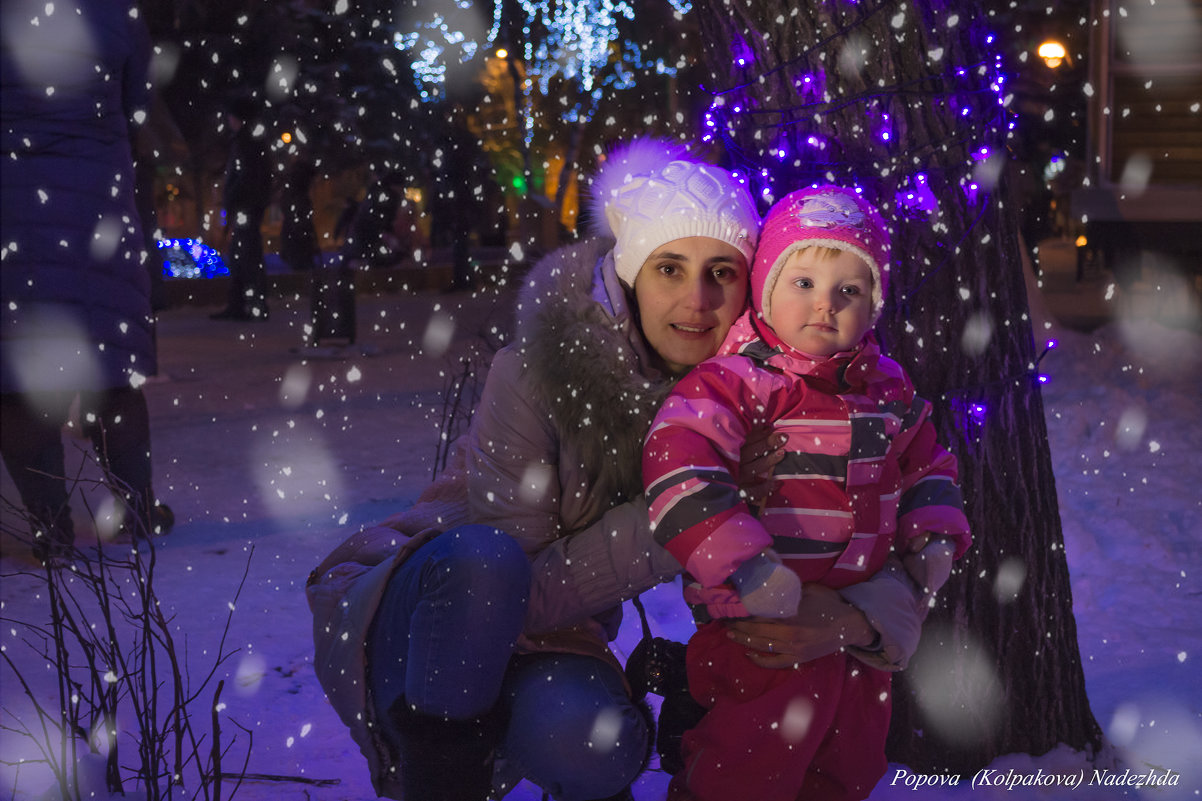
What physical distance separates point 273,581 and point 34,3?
7.80 feet

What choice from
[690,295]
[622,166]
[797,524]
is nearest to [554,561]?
[797,524]

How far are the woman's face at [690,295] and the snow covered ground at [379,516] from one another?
1.28 meters

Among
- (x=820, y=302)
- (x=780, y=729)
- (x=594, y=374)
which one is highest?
(x=820, y=302)

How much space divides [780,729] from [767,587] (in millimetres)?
361

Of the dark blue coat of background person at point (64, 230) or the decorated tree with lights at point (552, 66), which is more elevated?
the decorated tree with lights at point (552, 66)

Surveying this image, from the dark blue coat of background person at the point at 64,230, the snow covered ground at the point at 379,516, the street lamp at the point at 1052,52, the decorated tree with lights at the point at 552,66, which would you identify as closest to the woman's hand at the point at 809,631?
the snow covered ground at the point at 379,516

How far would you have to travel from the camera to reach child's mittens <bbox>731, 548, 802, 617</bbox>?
2.17 meters

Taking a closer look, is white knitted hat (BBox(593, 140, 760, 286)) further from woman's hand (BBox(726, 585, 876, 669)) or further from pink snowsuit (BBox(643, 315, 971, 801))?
woman's hand (BBox(726, 585, 876, 669))

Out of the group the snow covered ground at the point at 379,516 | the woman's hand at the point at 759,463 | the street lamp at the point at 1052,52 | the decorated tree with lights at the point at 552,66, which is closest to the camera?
the woman's hand at the point at 759,463

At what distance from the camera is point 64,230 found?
4.30 m

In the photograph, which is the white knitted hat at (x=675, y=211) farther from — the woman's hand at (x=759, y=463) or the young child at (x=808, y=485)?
the woman's hand at (x=759, y=463)

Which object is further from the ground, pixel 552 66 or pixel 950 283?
pixel 552 66

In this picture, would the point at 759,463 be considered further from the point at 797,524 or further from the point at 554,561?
the point at 554,561

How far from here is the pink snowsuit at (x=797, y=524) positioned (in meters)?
2.29
